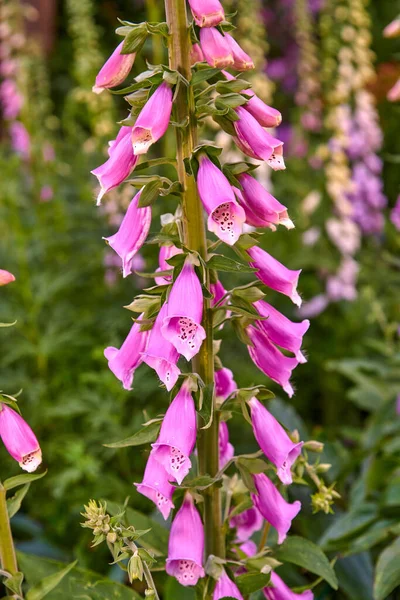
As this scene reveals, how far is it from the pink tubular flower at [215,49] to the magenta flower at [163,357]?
384mm

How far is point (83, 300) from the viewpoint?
3.60m

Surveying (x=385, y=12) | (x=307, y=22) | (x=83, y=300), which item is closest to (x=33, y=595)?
(x=83, y=300)

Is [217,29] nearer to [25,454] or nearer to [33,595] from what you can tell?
[25,454]

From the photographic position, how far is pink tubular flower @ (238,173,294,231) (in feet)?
3.84

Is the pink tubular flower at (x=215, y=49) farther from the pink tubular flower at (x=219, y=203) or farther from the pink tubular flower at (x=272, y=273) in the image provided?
the pink tubular flower at (x=272, y=273)

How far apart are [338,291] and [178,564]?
278cm

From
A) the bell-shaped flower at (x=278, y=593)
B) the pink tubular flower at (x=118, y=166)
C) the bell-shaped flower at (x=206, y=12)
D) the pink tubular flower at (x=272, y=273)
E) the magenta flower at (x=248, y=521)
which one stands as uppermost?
the bell-shaped flower at (x=206, y=12)

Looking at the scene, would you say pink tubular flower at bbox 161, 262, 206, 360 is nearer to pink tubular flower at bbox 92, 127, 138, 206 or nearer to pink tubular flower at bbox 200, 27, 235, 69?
pink tubular flower at bbox 92, 127, 138, 206

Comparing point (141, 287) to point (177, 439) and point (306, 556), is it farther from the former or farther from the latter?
point (177, 439)

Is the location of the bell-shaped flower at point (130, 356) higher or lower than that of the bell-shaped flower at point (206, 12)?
lower

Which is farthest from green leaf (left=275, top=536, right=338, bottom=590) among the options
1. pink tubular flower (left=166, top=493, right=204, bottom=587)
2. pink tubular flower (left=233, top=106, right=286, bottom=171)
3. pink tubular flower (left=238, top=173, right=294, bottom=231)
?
pink tubular flower (left=233, top=106, right=286, bottom=171)

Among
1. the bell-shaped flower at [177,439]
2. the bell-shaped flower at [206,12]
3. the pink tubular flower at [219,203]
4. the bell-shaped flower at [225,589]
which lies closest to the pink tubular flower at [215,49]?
the bell-shaped flower at [206,12]

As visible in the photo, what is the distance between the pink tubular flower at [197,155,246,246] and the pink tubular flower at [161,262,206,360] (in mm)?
77

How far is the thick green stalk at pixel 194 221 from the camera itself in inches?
44.7
